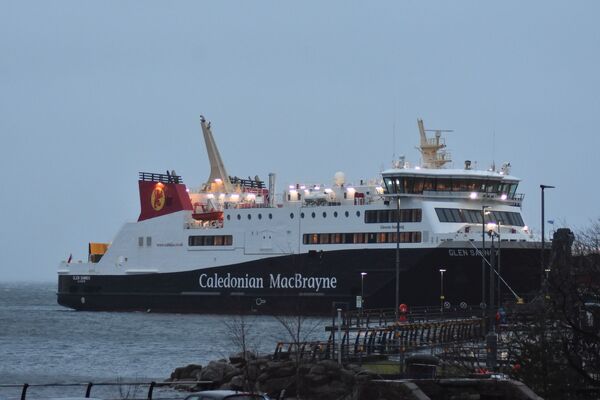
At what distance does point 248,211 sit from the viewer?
67.4m

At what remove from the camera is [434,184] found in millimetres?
62375

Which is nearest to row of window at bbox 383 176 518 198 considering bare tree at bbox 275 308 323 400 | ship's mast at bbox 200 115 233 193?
bare tree at bbox 275 308 323 400

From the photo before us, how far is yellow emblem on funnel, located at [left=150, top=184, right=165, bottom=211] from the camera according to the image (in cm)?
7200

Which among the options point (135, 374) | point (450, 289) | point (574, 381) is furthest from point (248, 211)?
point (574, 381)

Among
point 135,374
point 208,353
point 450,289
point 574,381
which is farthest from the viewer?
point 450,289

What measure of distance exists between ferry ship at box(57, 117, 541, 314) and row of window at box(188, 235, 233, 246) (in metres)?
0.09

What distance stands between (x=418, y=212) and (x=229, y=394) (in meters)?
44.2

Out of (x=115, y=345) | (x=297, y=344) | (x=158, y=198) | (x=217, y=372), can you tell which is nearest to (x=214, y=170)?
(x=158, y=198)

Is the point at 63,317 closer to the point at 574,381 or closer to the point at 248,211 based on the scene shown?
the point at 248,211

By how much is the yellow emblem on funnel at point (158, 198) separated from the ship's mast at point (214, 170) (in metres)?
3.39

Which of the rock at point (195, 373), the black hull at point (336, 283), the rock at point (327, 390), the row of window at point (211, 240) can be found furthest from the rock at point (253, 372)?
the row of window at point (211, 240)

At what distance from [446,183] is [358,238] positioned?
5227 millimetres

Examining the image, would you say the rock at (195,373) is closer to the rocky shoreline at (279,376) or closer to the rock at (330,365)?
the rocky shoreline at (279,376)

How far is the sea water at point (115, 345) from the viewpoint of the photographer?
40.5 m
